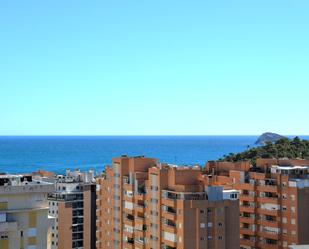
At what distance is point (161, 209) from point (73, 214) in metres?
18.8

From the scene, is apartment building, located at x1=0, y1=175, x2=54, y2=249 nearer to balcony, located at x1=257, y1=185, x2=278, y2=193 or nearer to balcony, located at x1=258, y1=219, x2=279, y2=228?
balcony, located at x1=257, y1=185, x2=278, y2=193

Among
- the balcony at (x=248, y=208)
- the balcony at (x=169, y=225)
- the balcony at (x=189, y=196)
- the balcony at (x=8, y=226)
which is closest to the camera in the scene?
the balcony at (x=8, y=226)

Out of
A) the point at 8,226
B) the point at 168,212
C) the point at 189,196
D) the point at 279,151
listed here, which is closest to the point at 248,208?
the point at 168,212

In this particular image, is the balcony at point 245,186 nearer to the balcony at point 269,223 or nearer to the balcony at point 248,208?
the balcony at point 248,208

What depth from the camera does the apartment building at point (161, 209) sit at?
128 feet

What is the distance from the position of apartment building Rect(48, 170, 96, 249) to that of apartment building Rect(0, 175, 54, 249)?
31.0 meters

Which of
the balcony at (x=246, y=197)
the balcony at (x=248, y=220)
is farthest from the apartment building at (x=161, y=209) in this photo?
the balcony at (x=248, y=220)

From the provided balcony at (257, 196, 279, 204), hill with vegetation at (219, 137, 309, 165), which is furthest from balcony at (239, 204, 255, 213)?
hill with vegetation at (219, 137, 309, 165)

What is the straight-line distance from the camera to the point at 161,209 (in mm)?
42062

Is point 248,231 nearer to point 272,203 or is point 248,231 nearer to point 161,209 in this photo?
point 272,203

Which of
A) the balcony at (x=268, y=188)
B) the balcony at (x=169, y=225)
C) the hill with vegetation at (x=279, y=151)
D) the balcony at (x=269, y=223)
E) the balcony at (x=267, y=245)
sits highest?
the hill with vegetation at (x=279, y=151)

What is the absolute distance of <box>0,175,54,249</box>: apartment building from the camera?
80.7 feet

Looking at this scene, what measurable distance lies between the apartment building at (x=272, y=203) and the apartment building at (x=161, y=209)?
5.55m

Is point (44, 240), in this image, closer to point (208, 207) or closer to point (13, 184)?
point (13, 184)
